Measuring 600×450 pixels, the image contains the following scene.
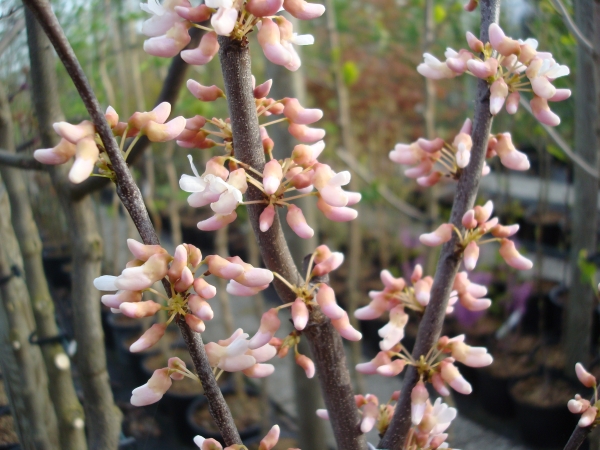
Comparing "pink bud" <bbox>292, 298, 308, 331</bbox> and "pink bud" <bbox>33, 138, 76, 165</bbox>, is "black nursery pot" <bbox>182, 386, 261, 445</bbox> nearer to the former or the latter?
"pink bud" <bbox>292, 298, 308, 331</bbox>

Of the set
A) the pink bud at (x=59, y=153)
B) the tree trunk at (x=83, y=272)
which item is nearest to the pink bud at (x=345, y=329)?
the pink bud at (x=59, y=153)

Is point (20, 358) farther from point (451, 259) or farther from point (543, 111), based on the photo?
point (543, 111)

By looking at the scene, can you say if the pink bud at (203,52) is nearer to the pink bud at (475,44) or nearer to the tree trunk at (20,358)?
the pink bud at (475,44)

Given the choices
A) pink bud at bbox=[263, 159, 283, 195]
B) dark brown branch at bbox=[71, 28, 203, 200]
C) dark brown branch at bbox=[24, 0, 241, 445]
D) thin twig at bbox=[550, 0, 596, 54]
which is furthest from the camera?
thin twig at bbox=[550, 0, 596, 54]

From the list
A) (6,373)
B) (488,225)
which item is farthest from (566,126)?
(6,373)

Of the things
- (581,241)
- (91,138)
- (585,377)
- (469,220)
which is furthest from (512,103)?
(581,241)

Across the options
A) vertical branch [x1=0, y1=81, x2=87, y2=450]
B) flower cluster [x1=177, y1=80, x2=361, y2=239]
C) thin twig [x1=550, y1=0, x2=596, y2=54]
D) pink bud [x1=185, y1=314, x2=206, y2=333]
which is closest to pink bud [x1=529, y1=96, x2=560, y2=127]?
flower cluster [x1=177, y1=80, x2=361, y2=239]
